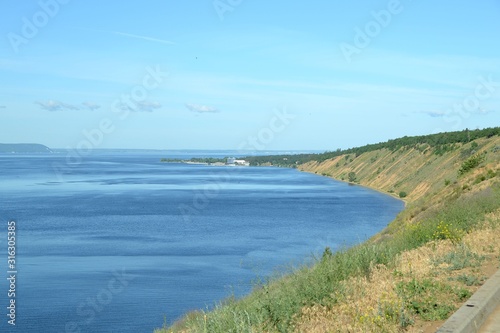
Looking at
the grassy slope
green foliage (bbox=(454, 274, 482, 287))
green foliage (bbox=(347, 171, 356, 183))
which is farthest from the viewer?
green foliage (bbox=(347, 171, 356, 183))

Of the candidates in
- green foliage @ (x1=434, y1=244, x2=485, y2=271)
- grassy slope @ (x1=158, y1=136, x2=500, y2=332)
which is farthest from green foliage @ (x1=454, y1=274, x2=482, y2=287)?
A: green foliage @ (x1=434, y1=244, x2=485, y2=271)

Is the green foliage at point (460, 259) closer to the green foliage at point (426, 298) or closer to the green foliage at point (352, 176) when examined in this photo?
the green foliage at point (426, 298)

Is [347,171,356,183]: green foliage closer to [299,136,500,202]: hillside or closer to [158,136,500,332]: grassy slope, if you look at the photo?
[299,136,500,202]: hillside

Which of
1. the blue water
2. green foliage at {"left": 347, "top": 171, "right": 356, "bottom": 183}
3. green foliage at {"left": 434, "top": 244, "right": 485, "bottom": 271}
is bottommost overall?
the blue water

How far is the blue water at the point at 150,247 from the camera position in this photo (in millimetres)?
25703

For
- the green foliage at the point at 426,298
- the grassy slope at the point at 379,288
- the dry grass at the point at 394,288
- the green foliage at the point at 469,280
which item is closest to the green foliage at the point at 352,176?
the grassy slope at the point at 379,288

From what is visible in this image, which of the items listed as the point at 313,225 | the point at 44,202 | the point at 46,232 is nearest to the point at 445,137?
the point at 313,225

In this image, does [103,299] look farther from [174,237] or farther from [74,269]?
[174,237]

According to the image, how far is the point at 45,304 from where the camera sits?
26.7m

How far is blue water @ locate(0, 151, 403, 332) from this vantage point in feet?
84.3

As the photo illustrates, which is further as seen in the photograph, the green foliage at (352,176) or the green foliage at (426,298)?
the green foliage at (352,176)

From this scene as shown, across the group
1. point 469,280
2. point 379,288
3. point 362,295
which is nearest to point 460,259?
point 469,280

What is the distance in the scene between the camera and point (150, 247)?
43.5 metres

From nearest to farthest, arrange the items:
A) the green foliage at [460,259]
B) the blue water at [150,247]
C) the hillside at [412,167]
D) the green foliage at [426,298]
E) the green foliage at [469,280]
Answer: the green foliage at [426,298] < the green foliage at [469,280] < the green foliage at [460,259] < the blue water at [150,247] < the hillside at [412,167]
